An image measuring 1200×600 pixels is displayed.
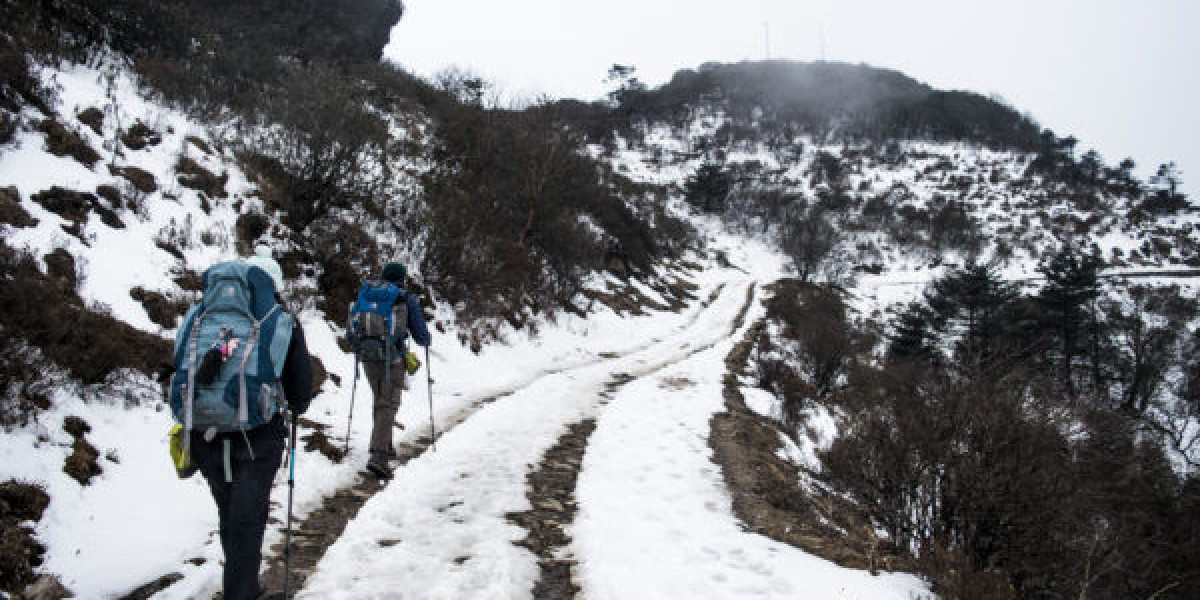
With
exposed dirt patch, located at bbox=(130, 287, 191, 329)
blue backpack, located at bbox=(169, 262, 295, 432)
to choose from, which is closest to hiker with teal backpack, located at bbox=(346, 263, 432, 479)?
exposed dirt patch, located at bbox=(130, 287, 191, 329)

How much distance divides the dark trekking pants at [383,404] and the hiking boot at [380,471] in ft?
0.54

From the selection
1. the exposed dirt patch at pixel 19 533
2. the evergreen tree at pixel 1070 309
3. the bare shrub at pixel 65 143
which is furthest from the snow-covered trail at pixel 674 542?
the evergreen tree at pixel 1070 309

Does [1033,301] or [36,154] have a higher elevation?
[36,154]

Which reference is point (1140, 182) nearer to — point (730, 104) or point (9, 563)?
point (730, 104)

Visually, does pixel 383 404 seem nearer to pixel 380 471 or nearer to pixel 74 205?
pixel 380 471

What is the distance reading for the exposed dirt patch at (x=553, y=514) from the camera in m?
4.04

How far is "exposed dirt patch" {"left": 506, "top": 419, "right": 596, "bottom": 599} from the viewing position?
4035 millimetres

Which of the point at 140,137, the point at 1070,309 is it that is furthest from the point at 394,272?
the point at 1070,309

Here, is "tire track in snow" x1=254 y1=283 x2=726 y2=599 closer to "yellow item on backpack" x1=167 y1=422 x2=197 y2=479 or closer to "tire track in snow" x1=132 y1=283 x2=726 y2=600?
"tire track in snow" x1=132 y1=283 x2=726 y2=600

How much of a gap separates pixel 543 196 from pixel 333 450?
13.7m

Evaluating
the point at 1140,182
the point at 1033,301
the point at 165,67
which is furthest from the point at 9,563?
the point at 1140,182

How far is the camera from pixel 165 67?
12.6 metres

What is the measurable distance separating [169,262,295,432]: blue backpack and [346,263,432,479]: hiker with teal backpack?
3.02 metres

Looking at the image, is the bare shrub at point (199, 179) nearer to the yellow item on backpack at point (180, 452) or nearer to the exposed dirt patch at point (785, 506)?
the yellow item on backpack at point (180, 452)
